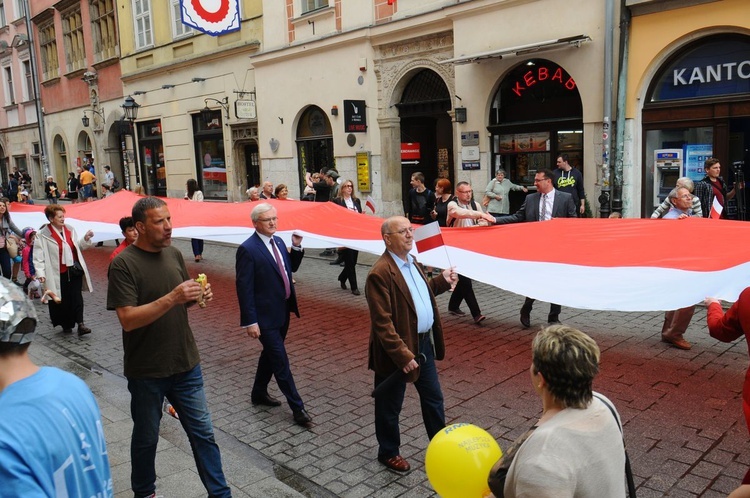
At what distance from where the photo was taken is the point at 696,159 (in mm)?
11680

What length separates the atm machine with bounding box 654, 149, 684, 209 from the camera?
11938 mm

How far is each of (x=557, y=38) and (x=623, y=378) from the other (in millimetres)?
8723

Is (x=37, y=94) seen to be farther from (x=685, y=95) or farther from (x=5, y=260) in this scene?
(x=685, y=95)

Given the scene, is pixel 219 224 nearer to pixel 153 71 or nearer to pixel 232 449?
pixel 232 449

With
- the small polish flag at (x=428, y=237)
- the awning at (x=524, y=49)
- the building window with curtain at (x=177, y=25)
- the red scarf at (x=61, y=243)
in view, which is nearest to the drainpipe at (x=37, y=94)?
the building window with curtain at (x=177, y=25)

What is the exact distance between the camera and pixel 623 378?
6.07m

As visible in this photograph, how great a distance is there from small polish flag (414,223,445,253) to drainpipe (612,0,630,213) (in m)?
8.22

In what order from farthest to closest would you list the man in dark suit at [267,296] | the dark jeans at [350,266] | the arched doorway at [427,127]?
the arched doorway at [427,127] → the dark jeans at [350,266] → the man in dark suit at [267,296]

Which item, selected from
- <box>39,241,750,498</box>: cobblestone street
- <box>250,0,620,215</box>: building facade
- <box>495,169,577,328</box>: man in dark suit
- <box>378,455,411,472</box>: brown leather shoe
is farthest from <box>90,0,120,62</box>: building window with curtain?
<box>378,455,411,472</box>: brown leather shoe

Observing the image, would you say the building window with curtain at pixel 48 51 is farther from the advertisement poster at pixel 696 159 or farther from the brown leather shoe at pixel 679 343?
the brown leather shoe at pixel 679 343

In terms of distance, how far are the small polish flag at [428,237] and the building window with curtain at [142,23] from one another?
2294 centimetres

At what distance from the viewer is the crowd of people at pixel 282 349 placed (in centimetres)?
204

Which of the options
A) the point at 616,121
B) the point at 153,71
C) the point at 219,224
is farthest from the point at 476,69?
the point at 153,71

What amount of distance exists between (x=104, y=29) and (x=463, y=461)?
30236mm
